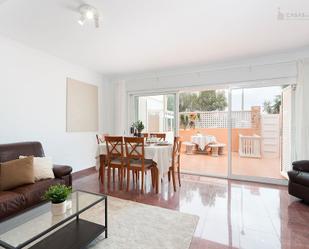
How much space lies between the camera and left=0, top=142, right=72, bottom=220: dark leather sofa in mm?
1879

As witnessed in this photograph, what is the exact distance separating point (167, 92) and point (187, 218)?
3.02 metres

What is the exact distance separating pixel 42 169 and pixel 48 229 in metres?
1.36

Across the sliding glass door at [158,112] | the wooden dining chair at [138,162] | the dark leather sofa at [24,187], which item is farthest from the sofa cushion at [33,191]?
the sliding glass door at [158,112]

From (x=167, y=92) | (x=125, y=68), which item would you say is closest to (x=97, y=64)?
(x=125, y=68)

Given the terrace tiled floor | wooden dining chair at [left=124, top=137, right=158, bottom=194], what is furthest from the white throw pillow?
the terrace tiled floor

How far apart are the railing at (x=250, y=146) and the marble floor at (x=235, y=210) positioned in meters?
0.71

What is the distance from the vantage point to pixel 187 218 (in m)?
2.19

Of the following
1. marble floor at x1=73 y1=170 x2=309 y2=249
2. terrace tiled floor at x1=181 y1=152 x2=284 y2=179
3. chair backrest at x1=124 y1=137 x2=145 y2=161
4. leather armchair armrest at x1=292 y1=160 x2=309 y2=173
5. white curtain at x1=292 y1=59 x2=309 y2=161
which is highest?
white curtain at x1=292 y1=59 x2=309 y2=161

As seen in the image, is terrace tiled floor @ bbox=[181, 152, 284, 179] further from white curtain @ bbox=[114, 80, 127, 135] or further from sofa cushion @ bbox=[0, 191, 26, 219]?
sofa cushion @ bbox=[0, 191, 26, 219]

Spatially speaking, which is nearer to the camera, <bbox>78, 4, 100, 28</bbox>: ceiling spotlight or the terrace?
<bbox>78, 4, 100, 28</bbox>: ceiling spotlight

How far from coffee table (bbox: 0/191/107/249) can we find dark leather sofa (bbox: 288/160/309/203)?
8.79ft

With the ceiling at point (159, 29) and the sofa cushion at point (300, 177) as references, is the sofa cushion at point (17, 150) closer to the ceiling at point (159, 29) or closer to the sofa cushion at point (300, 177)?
the ceiling at point (159, 29)

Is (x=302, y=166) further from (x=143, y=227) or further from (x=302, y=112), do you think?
(x=143, y=227)

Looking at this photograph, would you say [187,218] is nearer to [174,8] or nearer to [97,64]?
[174,8]
